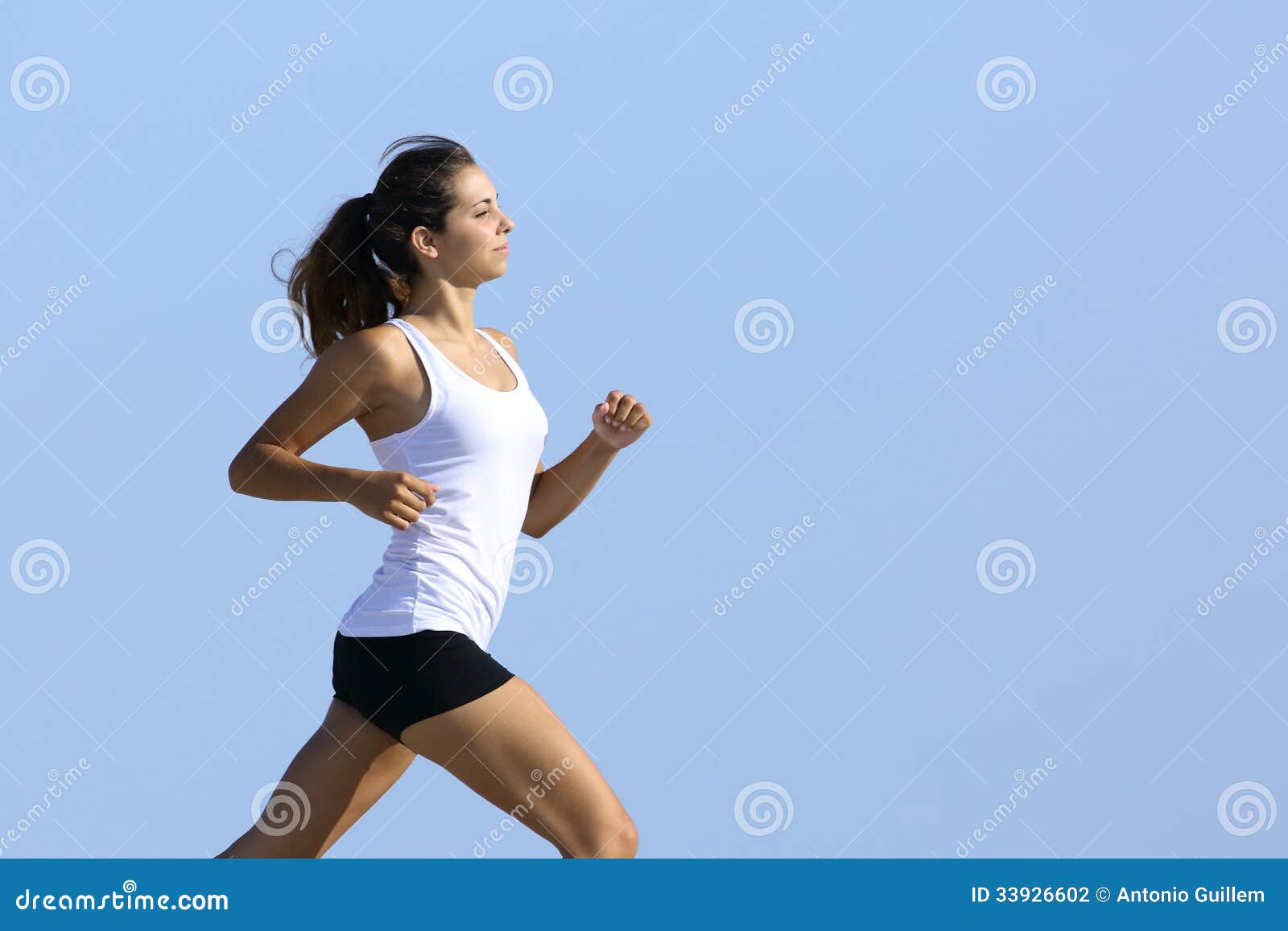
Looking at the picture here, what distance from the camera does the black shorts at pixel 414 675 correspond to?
2.92 meters

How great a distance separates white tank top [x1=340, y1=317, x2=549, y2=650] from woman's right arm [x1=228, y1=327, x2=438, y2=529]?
0.22 ft

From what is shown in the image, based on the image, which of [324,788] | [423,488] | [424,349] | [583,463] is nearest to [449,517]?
[423,488]

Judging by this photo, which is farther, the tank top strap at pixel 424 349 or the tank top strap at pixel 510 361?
the tank top strap at pixel 510 361

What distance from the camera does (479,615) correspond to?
3.08 metres

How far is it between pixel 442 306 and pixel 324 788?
89cm

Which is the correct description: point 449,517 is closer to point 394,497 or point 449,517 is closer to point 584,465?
point 394,497

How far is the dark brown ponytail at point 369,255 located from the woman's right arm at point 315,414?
23cm

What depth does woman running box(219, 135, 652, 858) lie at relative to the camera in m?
2.90

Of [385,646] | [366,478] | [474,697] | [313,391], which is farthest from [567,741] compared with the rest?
[313,391]

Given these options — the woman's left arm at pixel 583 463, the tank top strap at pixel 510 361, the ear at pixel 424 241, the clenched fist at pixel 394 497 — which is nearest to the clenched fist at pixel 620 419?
the woman's left arm at pixel 583 463

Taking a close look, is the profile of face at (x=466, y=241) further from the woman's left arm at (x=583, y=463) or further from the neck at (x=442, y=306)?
the woman's left arm at (x=583, y=463)

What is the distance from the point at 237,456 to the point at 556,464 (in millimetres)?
654

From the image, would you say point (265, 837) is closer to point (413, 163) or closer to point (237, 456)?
point (237, 456)
